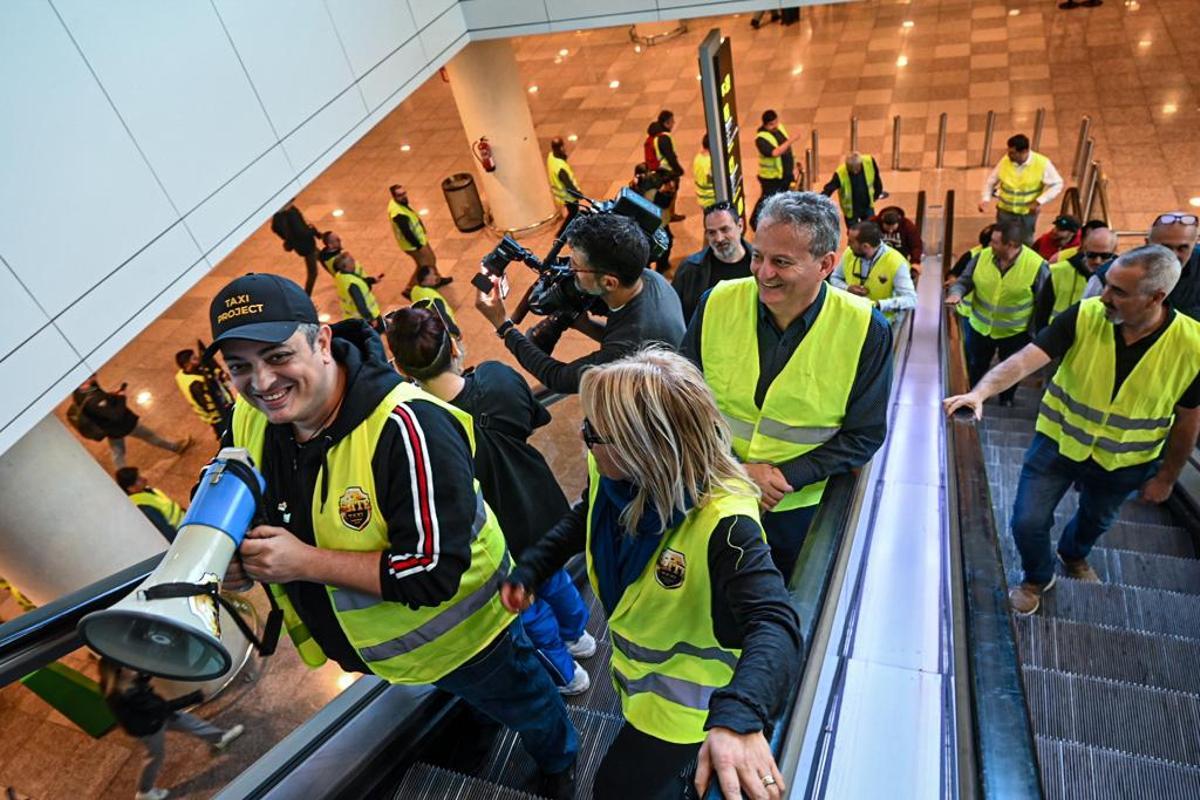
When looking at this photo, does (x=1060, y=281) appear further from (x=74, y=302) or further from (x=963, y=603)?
(x=74, y=302)

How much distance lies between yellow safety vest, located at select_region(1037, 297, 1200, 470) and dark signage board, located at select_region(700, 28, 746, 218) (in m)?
2.97

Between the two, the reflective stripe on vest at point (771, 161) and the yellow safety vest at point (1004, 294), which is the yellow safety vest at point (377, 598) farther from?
the reflective stripe on vest at point (771, 161)

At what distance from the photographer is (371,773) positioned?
239cm

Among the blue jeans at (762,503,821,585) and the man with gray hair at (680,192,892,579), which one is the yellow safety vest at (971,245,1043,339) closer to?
the man with gray hair at (680,192,892,579)

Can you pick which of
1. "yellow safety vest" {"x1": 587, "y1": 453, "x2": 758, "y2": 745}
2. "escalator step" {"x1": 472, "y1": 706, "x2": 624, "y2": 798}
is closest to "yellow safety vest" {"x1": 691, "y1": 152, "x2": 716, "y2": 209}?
"escalator step" {"x1": 472, "y1": 706, "x2": 624, "y2": 798}

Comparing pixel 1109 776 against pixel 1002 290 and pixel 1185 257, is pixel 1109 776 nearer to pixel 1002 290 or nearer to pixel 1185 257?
pixel 1185 257

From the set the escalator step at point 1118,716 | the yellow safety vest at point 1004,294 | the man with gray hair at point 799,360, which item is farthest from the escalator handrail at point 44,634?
the yellow safety vest at point 1004,294

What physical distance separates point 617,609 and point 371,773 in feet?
3.56

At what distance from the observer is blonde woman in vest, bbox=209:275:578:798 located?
186 centimetres

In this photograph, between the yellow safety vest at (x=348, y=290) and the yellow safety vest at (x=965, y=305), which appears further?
the yellow safety vest at (x=348, y=290)

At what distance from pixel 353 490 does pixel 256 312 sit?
1.63 feet

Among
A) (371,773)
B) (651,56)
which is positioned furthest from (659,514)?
(651,56)

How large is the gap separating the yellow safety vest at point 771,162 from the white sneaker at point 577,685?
752 cm

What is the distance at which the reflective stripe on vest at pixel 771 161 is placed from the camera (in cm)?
900
